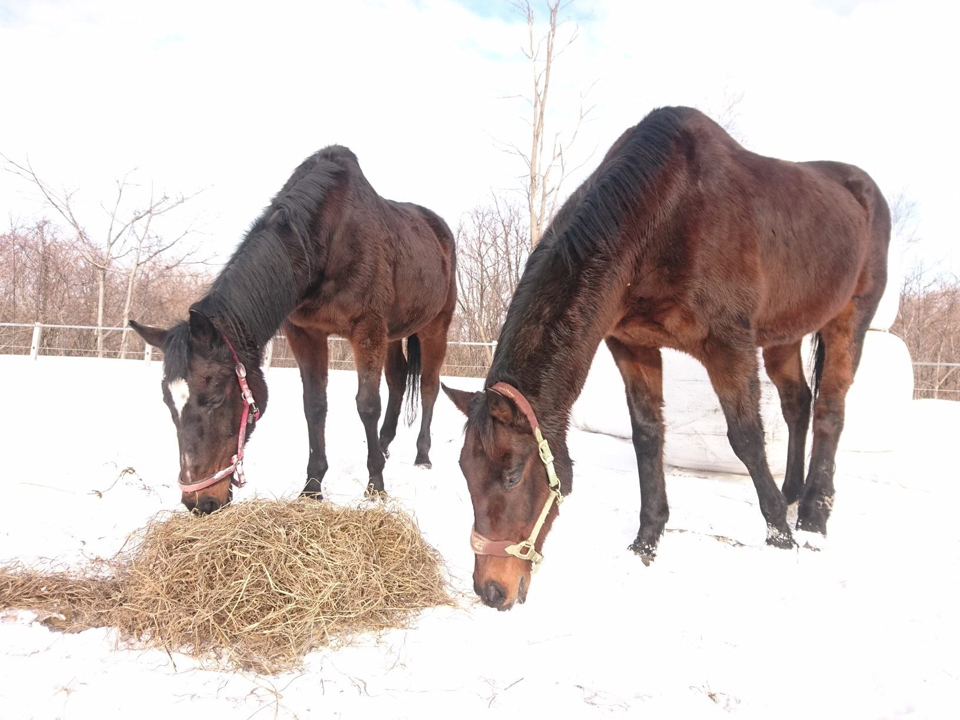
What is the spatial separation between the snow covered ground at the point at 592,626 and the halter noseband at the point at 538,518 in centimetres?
32

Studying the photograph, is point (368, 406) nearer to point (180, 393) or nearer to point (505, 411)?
point (180, 393)

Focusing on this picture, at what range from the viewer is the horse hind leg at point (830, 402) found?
4.15 m

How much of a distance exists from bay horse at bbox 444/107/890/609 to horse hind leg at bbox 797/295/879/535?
0.01 meters

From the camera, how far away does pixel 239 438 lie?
11.1 ft

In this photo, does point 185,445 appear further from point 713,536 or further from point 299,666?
point 713,536

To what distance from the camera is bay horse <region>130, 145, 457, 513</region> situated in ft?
10.7

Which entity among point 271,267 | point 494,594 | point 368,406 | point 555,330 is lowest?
point 494,594

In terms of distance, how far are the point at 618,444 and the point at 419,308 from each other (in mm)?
3281

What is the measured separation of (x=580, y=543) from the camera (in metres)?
3.56

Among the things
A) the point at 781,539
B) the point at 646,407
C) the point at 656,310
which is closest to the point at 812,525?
the point at 781,539

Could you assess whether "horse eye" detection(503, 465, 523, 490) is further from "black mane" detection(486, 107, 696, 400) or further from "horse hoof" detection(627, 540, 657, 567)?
"horse hoof" detection(627, 540, 657, 567)

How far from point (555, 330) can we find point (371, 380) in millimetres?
2129

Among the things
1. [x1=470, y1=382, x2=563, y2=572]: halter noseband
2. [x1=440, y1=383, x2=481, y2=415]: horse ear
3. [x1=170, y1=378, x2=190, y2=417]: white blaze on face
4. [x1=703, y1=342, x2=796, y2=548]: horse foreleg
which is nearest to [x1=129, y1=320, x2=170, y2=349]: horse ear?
[x1=170, y1=378, x2=190, y2=417]: white blaze on face

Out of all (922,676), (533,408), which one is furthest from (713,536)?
(533,408)
